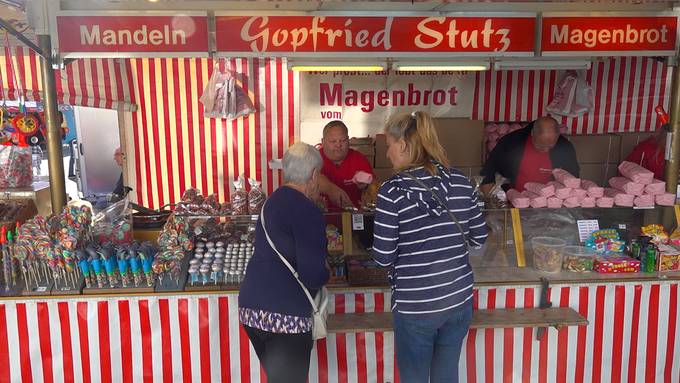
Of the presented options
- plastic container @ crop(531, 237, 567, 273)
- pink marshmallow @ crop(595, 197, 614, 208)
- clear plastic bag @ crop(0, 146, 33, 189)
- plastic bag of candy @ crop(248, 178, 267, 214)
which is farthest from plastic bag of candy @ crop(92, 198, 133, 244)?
pink marshmallow @ crop(595, 197, 614, 208)

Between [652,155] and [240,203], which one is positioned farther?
[652,155]

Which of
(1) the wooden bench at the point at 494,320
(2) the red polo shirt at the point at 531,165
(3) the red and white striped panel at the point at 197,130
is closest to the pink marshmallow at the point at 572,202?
(1) the wooden bench at the point at 494,320

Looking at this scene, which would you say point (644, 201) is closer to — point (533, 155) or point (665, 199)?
point (665, 199)

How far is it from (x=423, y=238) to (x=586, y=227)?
184cm

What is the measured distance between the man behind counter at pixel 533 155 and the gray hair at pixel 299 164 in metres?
2.26

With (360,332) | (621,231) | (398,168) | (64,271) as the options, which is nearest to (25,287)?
(64,271)

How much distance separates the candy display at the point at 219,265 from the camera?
10.4 ft

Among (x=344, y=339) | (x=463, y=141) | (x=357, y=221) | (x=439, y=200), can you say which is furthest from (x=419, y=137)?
(x=463, y=141)

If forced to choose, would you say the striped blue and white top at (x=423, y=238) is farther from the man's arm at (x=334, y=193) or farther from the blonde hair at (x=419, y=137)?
the man's arm at (x=334, y=193)

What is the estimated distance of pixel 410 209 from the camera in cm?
235

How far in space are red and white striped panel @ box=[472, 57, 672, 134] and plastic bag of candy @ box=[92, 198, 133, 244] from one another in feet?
15.5

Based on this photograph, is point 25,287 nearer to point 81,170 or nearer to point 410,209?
point 410,209

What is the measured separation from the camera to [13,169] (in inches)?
184

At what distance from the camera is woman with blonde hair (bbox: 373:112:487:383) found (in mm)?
2357
